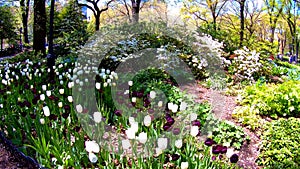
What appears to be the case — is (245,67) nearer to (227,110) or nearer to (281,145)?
(227,110)

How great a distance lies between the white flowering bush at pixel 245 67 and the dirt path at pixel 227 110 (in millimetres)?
1308

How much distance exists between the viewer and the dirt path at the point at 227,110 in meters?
2.98

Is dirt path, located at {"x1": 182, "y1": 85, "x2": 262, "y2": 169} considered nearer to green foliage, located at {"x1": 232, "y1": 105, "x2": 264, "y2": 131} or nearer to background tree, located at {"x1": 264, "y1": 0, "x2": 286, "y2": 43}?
green foliage, located at {"x1": 232, "y1": 105, "x2": 264, "y2": 131}

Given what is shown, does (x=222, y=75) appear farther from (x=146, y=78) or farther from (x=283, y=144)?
(x=283, y=144)

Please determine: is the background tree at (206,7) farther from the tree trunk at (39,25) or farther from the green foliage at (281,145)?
the green foliage at (281,145)

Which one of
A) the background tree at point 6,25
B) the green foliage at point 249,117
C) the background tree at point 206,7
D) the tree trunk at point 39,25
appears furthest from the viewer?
the background tree at point 206,7

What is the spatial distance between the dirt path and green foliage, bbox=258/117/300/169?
3.6 inches

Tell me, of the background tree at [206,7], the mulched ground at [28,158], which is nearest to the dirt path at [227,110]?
the mulched ground at [28,158]

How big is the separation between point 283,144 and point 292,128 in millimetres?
419

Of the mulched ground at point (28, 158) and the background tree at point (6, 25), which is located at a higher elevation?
the background tree at point (6, 25)

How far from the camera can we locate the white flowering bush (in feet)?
21.6

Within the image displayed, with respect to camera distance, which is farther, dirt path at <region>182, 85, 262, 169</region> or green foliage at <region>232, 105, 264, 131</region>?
green foliage at <region>232, 105, 264, 131</region>

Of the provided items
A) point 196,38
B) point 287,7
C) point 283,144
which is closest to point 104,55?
point 196,38

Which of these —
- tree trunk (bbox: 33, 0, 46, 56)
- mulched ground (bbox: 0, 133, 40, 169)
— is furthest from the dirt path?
tree trunk (bbox: 33, 0, 46, 56)
